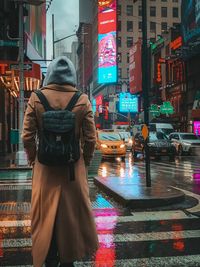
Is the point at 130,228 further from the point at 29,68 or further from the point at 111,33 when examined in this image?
the point at 111,33

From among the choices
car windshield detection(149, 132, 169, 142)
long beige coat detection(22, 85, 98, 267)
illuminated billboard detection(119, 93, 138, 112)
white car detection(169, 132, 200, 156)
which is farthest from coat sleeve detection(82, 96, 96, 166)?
illuminated billboard detection(119, 93, 138, 112)

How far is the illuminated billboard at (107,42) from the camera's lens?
108000mm

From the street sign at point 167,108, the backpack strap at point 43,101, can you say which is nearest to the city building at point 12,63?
the backpack strap at point 43,101

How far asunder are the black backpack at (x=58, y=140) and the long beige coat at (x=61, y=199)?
0.10m

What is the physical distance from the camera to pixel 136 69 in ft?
290

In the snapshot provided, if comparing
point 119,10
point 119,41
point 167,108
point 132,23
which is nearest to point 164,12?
point 132,23

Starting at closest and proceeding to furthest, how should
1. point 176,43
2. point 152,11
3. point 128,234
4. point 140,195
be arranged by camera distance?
point 128,234 < point 140,195 < point 176,43 < point 152,11

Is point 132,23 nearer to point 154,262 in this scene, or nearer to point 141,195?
point 141,195

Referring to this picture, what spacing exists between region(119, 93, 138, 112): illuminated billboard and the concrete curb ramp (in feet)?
264

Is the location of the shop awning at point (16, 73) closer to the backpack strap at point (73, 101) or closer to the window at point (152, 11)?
the backpack strap at point (73, 101)

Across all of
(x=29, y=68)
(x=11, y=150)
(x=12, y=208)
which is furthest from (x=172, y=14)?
(x=12, y=208)

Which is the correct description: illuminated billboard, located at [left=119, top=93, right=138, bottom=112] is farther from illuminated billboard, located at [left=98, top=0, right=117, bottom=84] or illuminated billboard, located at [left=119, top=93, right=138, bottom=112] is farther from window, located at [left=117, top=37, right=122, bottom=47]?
window, located at [left=117, top=37, right=122, bottom=47]

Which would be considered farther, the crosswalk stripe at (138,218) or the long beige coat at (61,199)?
the crosswalk stripe at (138,218)

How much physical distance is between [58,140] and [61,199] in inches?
19.9
